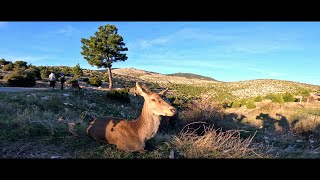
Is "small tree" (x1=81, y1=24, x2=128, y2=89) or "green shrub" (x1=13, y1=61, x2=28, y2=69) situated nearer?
"small tree" (x1=81, y1=24, x2=128, y2=89)

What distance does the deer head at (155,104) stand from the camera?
6.16 metres

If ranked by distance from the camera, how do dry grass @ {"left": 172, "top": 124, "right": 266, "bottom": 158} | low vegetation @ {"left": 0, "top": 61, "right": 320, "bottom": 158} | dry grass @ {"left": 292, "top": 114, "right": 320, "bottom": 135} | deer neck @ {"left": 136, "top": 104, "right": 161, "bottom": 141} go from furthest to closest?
1. dry grass @ {"left": 292, "top": 114, "right": 320, "bottom": 135}
2. deer neck @ {"left": 136, "top": 104, "right": 161, "bottom": 141}
3. low vegetation @ {"left": 0, "top": 61, "right": 320, "bottom": 158}
4. dry grass @ {"left": 172, "top": 124, "right": 266, "bottom": 158}

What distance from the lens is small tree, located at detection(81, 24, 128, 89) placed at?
40.7 metres

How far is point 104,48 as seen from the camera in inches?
1598

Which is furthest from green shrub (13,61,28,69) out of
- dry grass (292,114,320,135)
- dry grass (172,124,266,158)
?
dry grass (172,124,266,158)

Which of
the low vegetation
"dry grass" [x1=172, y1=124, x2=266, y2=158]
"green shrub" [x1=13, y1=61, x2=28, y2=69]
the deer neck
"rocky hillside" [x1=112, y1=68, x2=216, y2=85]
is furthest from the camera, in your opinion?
"rocky hillside" [x1=112, y1=68, x2=216, y2=85]

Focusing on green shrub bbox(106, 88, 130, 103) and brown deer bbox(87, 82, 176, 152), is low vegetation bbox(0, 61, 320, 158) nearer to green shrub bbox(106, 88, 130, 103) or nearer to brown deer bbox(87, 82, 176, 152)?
green shrub bbox(106, 88, 130, 103)

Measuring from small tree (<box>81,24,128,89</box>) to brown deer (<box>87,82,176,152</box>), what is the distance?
34.5 meters

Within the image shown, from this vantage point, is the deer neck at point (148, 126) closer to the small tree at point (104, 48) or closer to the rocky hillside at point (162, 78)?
the small tree at point (104, 48)

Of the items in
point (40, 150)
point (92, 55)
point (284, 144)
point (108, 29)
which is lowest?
point (284, 144)
